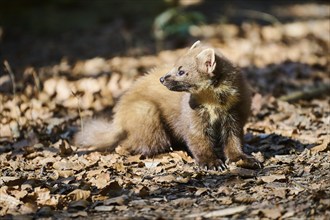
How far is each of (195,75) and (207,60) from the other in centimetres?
22

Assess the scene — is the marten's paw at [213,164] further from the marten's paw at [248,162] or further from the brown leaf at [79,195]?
the brown leaf at [79,195]

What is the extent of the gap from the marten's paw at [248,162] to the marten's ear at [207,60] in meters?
0.99

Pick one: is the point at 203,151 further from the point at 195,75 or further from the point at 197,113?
the point at 195,75

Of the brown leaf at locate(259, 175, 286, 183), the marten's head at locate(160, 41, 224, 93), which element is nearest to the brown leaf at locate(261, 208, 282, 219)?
the brown leaf at locate(259, 175, 286, 183)

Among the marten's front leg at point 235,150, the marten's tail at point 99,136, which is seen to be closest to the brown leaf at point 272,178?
the marten's front leg at point 235,150

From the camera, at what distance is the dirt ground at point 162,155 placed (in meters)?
4.82

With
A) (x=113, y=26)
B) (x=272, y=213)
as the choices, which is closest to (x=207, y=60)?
(x=272, y=213)

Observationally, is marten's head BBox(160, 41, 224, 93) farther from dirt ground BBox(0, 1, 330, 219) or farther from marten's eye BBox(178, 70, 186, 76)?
dirt ground BBox(0, 1, 330, 219)

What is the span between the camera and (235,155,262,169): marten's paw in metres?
5.88

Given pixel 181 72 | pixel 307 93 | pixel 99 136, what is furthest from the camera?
pixel 307 93

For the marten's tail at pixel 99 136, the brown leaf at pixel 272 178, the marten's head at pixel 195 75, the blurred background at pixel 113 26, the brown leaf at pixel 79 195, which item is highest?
the blurred background at pixel 113 26

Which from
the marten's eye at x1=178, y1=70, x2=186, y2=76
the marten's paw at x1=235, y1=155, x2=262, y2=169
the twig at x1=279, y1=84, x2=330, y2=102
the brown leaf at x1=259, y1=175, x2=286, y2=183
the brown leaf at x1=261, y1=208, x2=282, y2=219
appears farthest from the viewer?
the twig at x1=279, y1=84, x2=330, y2=102

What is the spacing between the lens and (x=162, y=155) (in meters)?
6.57

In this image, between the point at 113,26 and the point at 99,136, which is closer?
the point at 99,136
